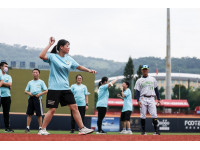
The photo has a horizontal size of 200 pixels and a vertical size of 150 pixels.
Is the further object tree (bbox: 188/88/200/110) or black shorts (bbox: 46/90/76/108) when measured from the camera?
tree (bbox: 188/88/200/110)

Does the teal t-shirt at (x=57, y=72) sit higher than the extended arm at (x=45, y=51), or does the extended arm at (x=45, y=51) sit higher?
the extended arm at (x=45, y=51)

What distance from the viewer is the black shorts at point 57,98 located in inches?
258

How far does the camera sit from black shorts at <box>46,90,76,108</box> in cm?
654

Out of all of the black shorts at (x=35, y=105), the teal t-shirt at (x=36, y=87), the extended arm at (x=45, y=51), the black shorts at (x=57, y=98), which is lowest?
the black shorts at (x=35, y=105)

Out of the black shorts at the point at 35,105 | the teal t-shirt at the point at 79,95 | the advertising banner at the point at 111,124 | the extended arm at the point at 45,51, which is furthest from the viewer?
the advertising banner at the point at 111,124

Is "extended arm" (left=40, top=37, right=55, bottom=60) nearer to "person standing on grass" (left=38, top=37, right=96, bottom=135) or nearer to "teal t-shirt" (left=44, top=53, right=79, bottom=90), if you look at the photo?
"person standing on grass" (left=38, top=37, right=96, bottom=135)

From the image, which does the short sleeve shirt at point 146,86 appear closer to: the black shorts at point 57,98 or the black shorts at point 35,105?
the black shorts at point 35,105

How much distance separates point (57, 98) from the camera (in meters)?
6.55

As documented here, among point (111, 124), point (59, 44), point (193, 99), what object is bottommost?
point (111, 124)

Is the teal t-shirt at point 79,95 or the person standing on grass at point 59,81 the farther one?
the teal t-shirt at point 79,95

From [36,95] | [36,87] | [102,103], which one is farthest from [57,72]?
[102,103]

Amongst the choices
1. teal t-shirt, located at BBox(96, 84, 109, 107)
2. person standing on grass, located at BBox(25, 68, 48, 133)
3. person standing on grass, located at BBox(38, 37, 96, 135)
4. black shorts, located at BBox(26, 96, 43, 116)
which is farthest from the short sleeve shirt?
person standing on grass, located at BBox(38, 37, 96, 135)

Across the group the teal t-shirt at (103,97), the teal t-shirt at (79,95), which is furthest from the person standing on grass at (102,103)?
the teal t-shirt at (79,95)

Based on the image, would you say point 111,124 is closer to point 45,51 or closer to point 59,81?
point 59,81
